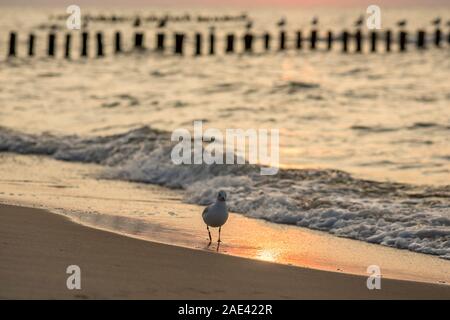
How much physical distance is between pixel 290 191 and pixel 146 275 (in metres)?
5.18

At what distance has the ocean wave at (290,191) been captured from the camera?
31.5 feet

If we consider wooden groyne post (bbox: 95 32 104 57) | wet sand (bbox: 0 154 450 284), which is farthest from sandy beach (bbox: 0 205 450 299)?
wooden groyne post (bbox: 95 32 104 57)

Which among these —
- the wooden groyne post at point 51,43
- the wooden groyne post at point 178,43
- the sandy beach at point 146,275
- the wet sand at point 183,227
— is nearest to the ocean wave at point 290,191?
the wet sand at point 183,227

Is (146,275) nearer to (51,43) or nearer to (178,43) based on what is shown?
(51,43)

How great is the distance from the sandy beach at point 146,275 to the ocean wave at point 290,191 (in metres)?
1.89

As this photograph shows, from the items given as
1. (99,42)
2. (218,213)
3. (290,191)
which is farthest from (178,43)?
(218,213)

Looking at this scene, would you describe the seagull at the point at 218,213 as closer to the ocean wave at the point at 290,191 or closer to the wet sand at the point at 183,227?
the wet sand at the point at 183,227

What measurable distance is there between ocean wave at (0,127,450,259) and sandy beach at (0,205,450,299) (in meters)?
1.89

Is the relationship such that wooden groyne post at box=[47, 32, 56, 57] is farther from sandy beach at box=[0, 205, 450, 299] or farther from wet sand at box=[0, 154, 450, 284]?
sandy beach at box=[0, 205, 450, 299]

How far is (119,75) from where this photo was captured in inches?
1268

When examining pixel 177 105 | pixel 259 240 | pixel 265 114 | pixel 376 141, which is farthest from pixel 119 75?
pixel 259 240

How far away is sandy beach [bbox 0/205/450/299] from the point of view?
6.31 m

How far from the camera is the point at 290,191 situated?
38.6ft

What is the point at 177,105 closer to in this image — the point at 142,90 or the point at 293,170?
the point at 142,90
